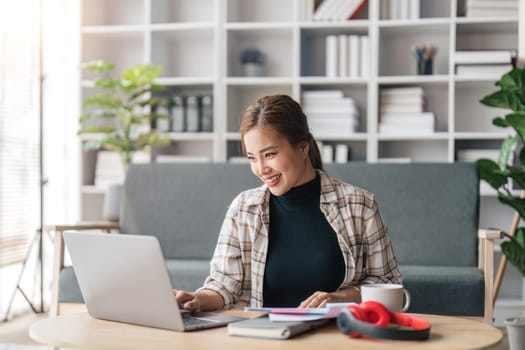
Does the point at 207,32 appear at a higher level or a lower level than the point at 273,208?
higher

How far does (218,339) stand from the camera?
1326 millimetres

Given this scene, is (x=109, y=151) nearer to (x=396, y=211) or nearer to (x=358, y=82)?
(x=358, y=82)

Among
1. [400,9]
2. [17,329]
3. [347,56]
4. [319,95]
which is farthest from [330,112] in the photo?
[17,329]

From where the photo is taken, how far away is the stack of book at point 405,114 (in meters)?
4.34

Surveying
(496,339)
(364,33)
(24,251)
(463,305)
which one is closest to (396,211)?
(463,305)

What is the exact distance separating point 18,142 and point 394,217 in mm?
2300

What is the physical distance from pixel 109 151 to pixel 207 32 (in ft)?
3.22

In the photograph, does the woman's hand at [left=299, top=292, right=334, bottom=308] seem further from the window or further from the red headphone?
the window

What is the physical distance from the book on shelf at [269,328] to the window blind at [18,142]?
124 inches

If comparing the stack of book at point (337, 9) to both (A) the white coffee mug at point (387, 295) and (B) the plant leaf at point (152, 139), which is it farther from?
(A) the white coffee mug at point (387, 295)

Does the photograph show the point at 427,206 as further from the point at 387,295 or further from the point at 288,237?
the point at 387,295

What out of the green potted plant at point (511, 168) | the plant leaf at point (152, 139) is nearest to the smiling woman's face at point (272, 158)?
the green potted plant at point (511, 168)

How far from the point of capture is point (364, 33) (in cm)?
460

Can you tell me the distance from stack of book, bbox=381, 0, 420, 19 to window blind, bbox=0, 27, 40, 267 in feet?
6.85
